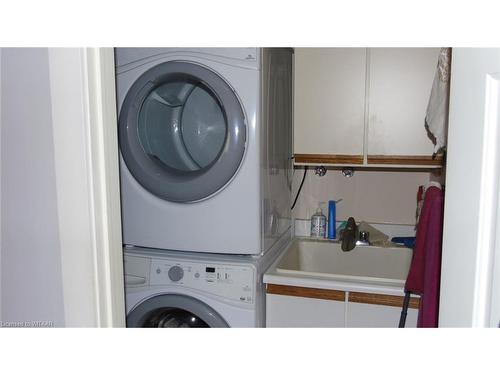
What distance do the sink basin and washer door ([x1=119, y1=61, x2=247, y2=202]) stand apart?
68cm

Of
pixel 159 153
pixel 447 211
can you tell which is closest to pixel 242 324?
pixel 159 153

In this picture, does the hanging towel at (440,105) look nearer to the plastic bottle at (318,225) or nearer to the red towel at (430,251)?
the red towel at (430,251)

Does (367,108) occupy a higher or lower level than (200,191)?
higher

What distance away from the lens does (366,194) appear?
7.75 ft

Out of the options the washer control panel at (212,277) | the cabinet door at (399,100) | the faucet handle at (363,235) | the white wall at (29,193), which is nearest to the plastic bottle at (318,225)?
the faucet handle at (363,235)

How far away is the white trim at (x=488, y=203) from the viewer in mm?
608

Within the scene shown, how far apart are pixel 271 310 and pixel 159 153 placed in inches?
32.8

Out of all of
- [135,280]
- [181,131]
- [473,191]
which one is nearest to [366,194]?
[181,131]

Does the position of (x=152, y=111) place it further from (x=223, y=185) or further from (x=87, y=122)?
(x=87, y=122)

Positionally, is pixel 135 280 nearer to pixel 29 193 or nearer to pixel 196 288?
pixel 196 288

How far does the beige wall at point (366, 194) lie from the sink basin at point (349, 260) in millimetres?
217

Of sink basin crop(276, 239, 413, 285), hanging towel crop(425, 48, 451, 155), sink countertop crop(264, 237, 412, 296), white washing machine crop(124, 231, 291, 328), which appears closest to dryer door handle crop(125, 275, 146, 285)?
white washing machine crop(124, 231, 291, 328)

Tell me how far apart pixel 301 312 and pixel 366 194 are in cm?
91

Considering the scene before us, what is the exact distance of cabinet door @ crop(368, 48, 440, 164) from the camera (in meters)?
1.86
